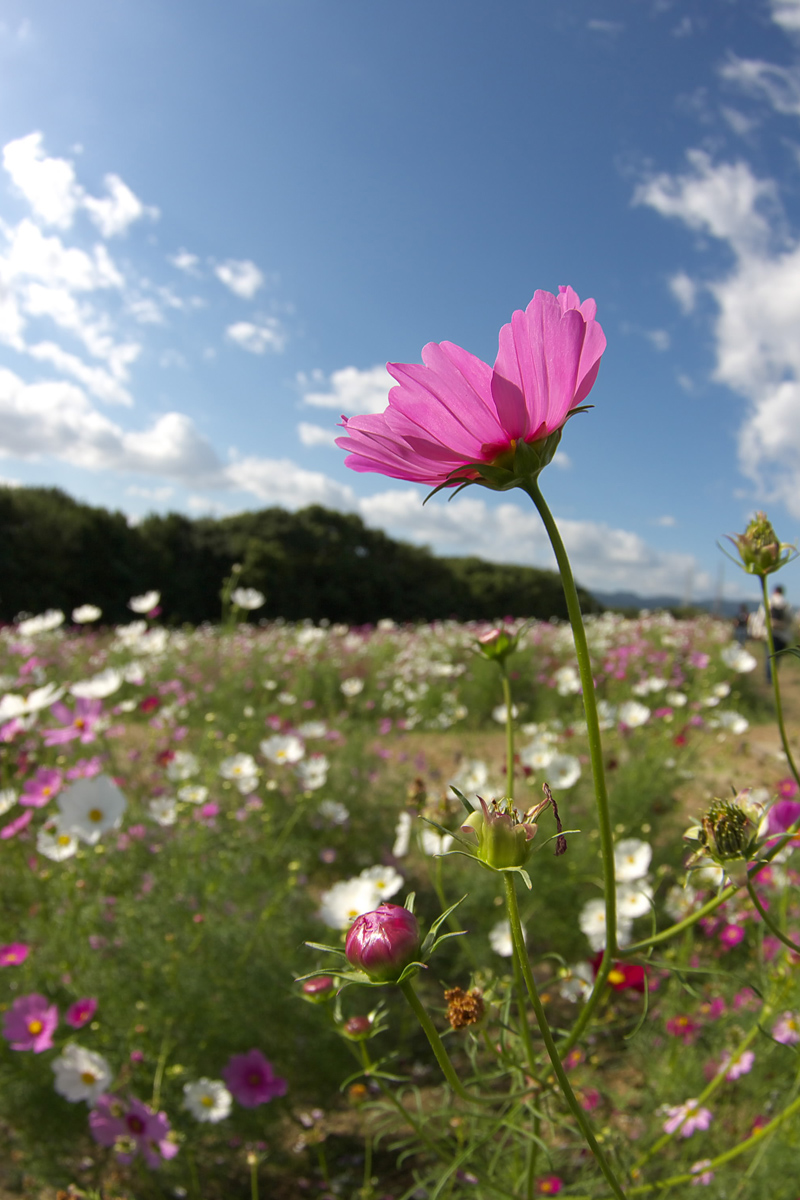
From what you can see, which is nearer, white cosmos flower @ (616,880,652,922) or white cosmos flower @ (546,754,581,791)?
white cosmos flower @ (616,880,652,922)

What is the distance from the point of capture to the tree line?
1136 centimetres

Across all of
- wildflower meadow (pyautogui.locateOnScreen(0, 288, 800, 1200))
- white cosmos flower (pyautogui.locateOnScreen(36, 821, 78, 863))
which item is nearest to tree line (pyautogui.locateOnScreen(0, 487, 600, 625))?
wildflower meadow (pyautogui.locateOnScreen(0, 288, 800, 1200))

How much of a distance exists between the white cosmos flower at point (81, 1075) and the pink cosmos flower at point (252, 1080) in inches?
9.7

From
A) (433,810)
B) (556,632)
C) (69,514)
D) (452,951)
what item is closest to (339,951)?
(433,810)

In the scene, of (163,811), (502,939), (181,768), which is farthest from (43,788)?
(502,939)

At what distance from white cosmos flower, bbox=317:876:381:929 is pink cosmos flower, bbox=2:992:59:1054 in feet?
1.76

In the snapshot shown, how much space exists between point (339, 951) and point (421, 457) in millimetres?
344

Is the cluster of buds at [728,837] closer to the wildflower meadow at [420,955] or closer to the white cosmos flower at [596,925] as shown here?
the wildflower meadow at [420,955]

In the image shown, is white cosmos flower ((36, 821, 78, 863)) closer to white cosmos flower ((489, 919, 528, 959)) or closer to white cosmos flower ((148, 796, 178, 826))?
white cosmos flower ((148, 796, 178, 826))

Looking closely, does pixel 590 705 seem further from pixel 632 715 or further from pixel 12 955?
pixel 632 715

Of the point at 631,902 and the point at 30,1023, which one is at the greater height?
the point at 631,902

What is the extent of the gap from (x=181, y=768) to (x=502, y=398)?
193 cm

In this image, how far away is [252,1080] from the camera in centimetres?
134

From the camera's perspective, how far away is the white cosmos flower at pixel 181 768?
2.03 meters
